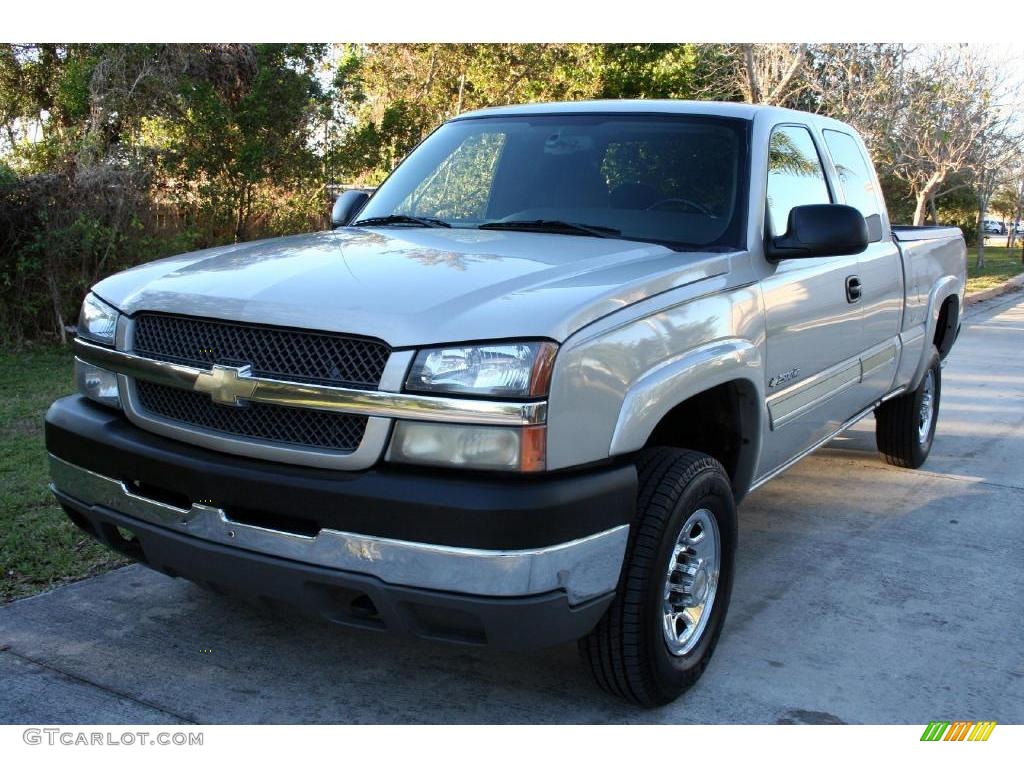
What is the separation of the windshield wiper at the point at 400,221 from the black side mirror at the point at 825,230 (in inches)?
52.1

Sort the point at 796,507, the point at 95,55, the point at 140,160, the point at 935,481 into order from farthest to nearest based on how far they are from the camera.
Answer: the point at 95,55, the point at 140,160, the point at 935,481, the point at 796,507

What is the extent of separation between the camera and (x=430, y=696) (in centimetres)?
344

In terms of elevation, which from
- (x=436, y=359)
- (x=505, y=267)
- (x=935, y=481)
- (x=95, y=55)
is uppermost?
(x=95, y=55)

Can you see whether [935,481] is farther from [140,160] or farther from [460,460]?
[140,160]

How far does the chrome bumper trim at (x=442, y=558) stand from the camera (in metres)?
2.69

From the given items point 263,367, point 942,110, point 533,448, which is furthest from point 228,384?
point 942,110

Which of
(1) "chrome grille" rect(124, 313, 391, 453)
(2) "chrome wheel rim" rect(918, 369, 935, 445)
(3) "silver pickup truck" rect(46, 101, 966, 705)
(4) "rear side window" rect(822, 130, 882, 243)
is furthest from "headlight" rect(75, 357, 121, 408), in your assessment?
(2) "chrome wheel rim" rect(918, 369, 935, 445)

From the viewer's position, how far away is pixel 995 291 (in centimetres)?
1986

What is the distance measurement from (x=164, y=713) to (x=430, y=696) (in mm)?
825

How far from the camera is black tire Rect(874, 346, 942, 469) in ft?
20.9

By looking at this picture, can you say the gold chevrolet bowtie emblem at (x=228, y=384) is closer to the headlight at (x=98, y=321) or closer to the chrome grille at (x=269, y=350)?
the chrome grille at (x=269, y=350)

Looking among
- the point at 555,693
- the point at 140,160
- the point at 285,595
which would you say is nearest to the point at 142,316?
the point at 285,595

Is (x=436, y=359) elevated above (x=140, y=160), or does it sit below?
below

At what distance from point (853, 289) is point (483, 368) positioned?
8.37 feet
